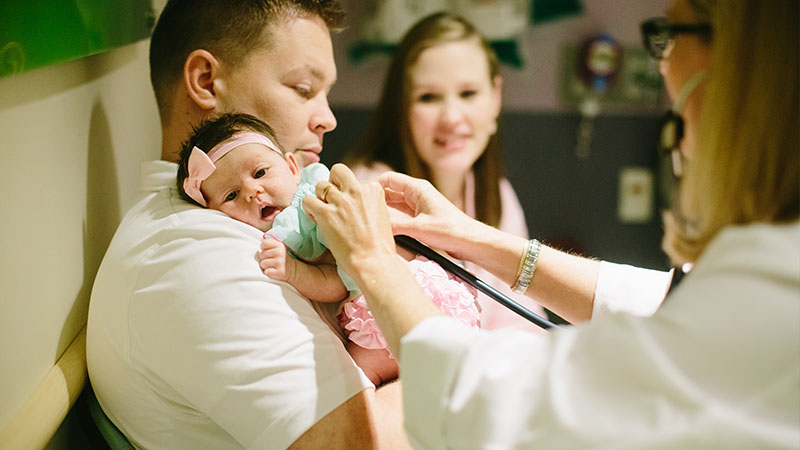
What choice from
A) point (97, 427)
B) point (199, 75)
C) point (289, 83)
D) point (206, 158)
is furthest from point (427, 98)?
point (97, 427)

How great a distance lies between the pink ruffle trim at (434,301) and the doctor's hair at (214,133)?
13.4 inches

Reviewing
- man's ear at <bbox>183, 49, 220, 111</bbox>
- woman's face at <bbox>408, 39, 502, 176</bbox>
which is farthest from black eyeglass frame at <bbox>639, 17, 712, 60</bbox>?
woman's face at <bbox>408, 39, 502, 176</bbox>

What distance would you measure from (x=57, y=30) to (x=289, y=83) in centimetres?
45

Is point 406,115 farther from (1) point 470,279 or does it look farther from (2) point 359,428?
(2) point 359,428

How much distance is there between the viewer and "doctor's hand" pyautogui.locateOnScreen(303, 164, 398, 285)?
109cm

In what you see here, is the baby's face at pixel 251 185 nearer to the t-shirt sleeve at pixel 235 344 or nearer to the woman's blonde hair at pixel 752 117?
the t-shirt sleeve at pixel 235 344

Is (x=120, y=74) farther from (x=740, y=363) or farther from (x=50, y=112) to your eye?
(x=740, y=363)

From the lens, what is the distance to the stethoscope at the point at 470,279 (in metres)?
1.26

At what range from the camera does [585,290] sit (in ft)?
4.96

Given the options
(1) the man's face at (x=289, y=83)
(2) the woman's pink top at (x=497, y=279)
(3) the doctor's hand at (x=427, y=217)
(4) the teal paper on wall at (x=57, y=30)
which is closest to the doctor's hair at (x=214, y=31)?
(1) the man's face at (x=289, y=83)

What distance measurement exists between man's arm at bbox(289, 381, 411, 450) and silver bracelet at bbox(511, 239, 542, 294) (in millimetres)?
448

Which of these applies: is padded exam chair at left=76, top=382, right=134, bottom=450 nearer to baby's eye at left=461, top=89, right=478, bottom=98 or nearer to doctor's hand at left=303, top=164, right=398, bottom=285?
doctor's hand at left=303, top=164, right=398, bottom=285

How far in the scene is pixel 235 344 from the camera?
3.40ft

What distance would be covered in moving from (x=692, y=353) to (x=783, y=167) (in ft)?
0.83
